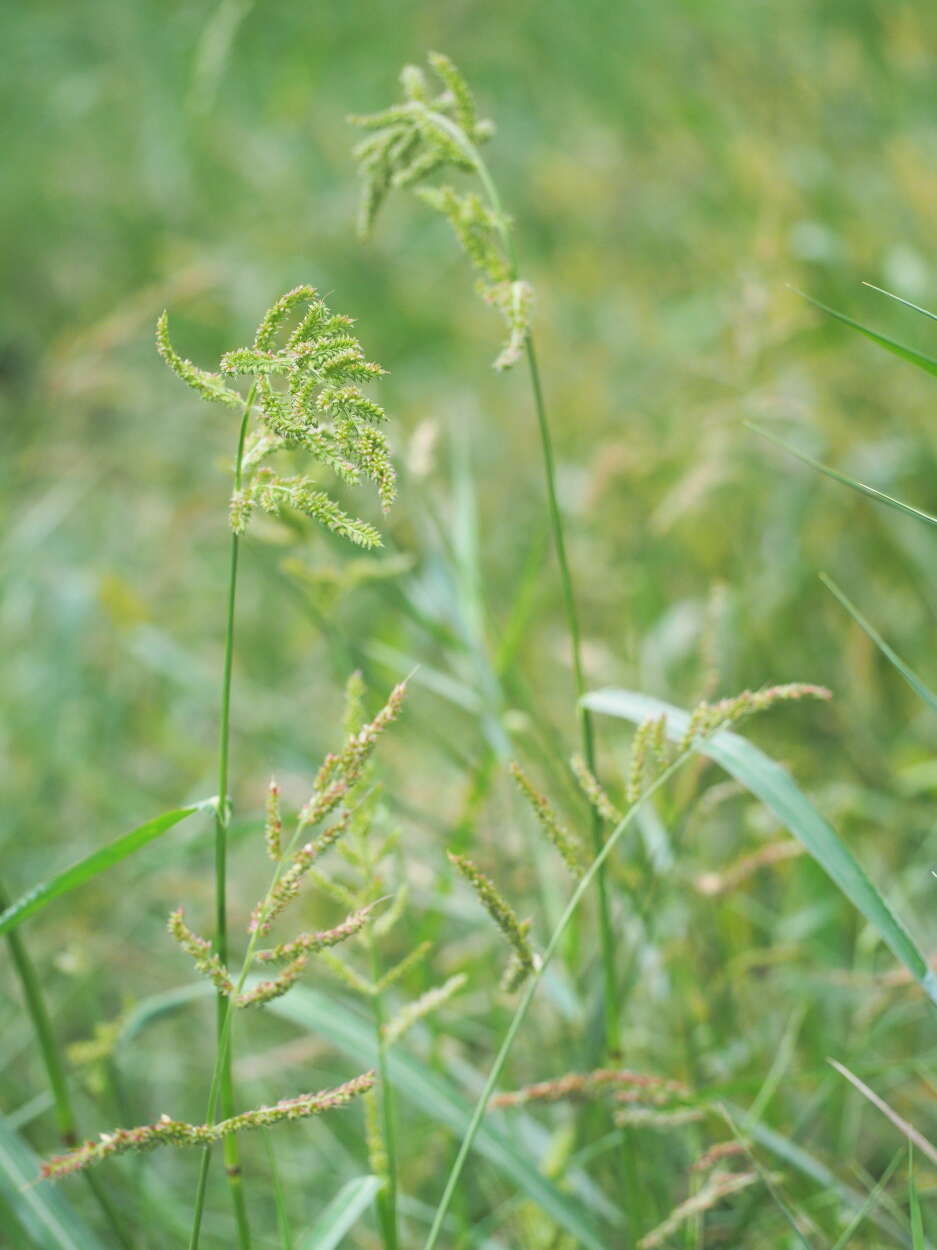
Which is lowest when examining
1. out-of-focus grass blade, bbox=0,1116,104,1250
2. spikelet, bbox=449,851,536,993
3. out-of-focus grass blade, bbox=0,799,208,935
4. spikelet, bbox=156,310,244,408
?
out-of-focus grass blade, bbox=0,1116,104,1250

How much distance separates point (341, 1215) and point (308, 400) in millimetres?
517

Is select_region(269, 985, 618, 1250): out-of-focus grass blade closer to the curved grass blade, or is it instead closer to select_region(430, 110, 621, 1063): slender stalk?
the curved grass blade

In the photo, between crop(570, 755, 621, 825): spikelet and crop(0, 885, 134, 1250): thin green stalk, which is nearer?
crop(570, 755, 621, 825): spikelet

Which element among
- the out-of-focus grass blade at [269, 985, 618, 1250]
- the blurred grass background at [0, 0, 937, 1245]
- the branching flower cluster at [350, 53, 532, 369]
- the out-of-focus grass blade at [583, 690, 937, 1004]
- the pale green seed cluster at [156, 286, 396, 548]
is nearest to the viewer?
the pale green seed cluster at [156, 286, 396, 548]

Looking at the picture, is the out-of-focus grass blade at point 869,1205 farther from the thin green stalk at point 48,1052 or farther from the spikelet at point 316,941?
the thin green stalk at point 48,1052

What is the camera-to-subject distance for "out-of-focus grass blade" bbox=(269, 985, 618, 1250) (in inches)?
34.0

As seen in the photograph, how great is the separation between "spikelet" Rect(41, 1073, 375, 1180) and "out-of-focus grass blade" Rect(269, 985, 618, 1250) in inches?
12.6

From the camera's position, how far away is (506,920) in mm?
655

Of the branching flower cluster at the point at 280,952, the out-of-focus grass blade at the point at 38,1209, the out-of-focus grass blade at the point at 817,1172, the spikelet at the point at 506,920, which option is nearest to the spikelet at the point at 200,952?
the branching flower cluster at the point at 280,952

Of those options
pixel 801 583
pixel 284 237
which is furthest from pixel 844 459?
pixel 284 237

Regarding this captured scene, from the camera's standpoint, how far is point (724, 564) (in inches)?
77.4

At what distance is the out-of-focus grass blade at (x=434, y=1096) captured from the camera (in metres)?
0.86

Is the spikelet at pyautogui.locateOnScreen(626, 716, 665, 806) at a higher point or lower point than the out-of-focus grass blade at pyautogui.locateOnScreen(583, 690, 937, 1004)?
higher

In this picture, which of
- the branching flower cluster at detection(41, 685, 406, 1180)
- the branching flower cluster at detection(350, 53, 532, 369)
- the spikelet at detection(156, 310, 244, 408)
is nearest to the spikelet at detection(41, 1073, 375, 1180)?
the branching flower cluster at detection(41, 685, 406, 1180)
